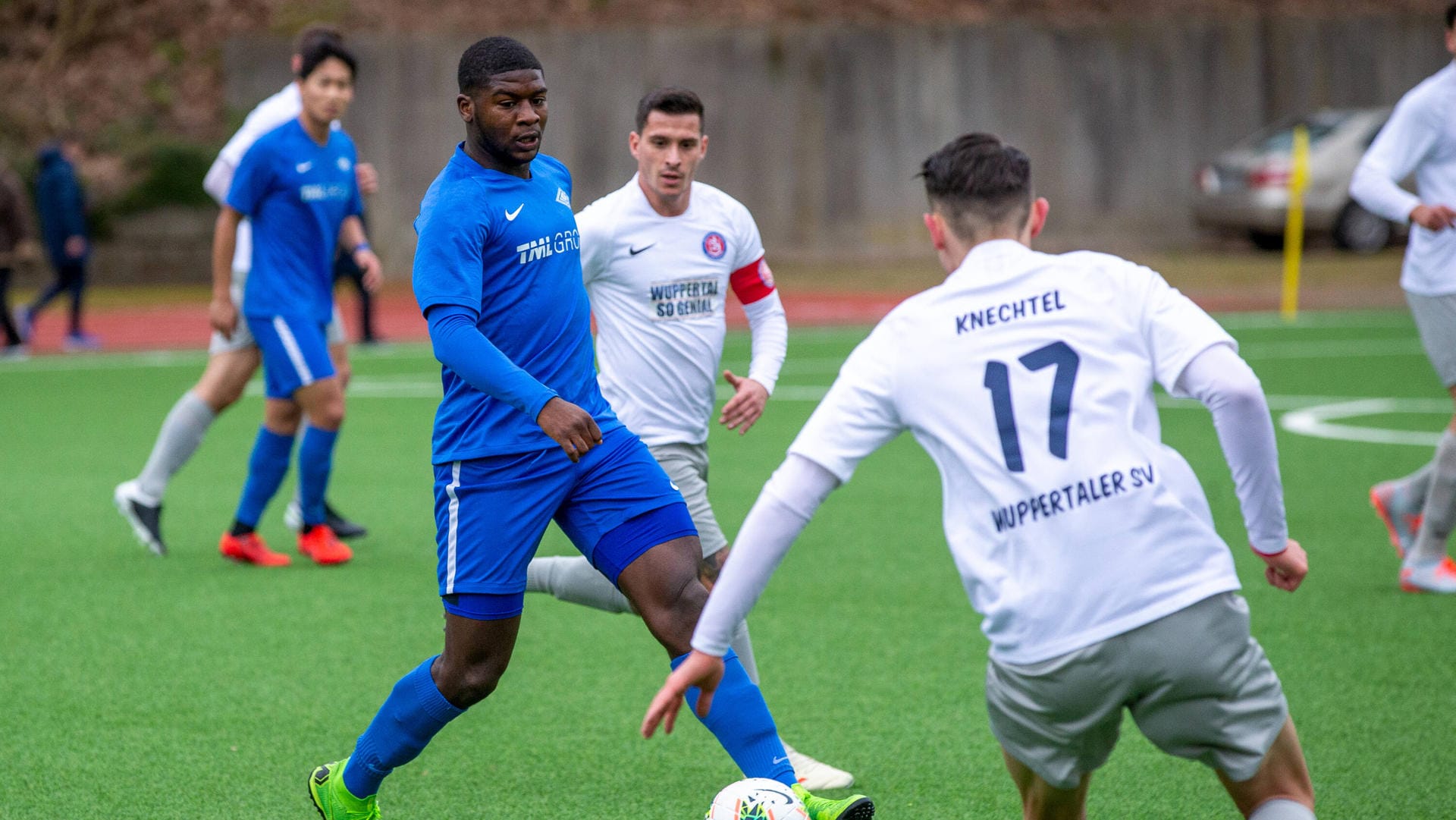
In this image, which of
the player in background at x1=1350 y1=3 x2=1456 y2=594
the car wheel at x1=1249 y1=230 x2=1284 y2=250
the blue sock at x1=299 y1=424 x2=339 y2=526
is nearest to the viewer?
the player in background at x1=1350 y1=3 x2=1456 y2=594

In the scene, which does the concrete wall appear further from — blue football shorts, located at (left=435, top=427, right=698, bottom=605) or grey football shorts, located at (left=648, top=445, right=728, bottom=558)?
blue football shorts, located at (left=435, top=427, right=698, bottom=605)

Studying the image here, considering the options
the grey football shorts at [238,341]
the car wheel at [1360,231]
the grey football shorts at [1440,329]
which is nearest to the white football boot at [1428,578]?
the grey football shorts at [1440,329]

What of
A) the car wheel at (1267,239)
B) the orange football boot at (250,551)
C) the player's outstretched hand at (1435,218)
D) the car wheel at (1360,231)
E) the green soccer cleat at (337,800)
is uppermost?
the player's outstretched hand at (1435,218)

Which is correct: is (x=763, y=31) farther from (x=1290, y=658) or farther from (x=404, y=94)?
(x=1290, y=658)

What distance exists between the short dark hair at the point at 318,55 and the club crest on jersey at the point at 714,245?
2.90 m

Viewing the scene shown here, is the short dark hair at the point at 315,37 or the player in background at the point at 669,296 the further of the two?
the short dark hair at the point at 315,37

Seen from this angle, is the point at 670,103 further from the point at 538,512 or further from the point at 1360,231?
the point at 1360,231

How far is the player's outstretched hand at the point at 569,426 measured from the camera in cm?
386

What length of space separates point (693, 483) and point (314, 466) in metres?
3.40

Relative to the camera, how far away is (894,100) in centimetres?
2589

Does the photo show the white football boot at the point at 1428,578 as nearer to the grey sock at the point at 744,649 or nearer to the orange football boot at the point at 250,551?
the grey sock at the point at 744,649

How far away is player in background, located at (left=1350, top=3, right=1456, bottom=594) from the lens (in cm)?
706

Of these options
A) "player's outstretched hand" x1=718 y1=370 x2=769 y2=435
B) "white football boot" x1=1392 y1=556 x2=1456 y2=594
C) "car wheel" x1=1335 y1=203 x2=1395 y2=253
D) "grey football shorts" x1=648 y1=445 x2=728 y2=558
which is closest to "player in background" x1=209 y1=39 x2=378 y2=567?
"grey football shorts" x1=648 y1=445 x2=728 y2=558

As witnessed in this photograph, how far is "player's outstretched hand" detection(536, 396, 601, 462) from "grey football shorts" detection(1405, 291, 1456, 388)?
456 cm
